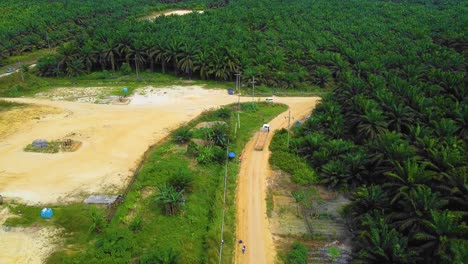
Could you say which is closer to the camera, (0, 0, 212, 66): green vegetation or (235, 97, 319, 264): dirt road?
(235, 97, 319, 264): dirt road

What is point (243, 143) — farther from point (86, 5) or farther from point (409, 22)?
point (86, 5)

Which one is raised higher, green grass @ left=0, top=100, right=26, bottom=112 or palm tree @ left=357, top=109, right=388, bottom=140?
palm tree @ left=357, top=109, right=388, bottom=140

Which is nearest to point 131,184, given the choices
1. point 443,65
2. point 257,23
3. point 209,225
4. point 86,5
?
point 209,225

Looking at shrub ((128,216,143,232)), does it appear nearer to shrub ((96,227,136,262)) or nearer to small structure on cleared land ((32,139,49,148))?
shrub ((96,227,136,262))

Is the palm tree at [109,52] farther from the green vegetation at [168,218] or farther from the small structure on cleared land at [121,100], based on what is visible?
the green vegetation at [168,218]

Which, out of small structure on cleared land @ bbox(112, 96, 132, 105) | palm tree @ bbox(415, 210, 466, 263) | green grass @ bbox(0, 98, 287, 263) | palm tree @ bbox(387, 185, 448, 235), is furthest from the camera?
small structure on cleared land @ bbox(112, 96, 132, 105)

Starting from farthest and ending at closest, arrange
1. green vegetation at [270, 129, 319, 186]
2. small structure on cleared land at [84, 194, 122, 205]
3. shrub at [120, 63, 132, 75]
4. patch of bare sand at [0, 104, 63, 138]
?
shrub at [120, 63, 132, 75] < patch of bare sand at [0, 104, 63, 138] < green vegetation at [270, 129, 319, 186] < small structure on cleared land at [84, 194, 122, 205]

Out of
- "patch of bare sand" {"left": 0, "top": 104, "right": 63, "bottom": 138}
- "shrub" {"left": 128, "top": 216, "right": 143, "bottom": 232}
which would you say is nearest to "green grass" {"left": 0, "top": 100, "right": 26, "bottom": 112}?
"patch of bare sand" {"left": 0, "top": 104, "right": 63, "bottom": 138}
